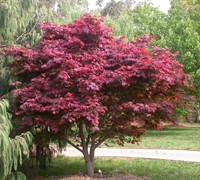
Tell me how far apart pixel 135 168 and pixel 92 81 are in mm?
3989

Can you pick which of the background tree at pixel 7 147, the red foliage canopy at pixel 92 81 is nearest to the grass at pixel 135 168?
the red foliage canopy at pixel 92 81

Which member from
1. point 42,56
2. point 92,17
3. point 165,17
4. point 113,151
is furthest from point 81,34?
point 165,17

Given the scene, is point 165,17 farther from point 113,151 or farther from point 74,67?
point 74,67

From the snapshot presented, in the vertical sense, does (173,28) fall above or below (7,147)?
above

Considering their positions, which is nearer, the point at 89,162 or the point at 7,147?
the point at 7,147

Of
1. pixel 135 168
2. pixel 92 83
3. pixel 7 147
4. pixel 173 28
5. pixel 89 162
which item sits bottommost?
pixel 135 168

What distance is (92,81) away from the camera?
704 centimetres

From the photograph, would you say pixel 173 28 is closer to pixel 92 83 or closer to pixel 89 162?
pixel 89 162

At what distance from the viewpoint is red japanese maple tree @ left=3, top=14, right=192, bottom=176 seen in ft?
23.2

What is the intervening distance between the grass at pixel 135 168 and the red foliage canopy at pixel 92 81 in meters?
1.56

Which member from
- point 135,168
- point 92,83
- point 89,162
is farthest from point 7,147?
point 135,168

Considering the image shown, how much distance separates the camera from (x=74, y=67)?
23.6 ft

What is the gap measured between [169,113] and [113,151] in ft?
21.1

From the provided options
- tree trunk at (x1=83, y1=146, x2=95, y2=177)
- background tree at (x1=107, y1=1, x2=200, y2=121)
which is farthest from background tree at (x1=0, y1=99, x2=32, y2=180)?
background tree at (x1=107, y1=1, x2=200, y2=121)
